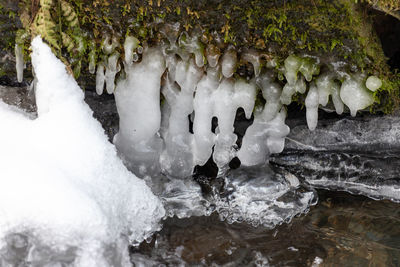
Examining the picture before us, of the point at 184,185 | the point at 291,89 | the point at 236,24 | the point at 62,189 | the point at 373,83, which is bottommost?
the point at 184,185

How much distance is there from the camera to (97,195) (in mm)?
2689

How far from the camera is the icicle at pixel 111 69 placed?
9.82 feet

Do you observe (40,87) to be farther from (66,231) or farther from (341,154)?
(341,154)

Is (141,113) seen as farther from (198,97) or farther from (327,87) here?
(327,87)

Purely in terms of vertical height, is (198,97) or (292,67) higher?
(292,67)

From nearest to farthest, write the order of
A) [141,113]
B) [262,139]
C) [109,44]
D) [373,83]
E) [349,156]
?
[373,83] → [109,44] → [141,113] → [262,139] → [349,156]

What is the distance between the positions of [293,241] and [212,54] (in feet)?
4.39

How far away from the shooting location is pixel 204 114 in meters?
3.07

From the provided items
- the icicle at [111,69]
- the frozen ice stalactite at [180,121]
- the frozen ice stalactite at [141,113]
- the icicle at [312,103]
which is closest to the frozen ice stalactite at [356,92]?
the icicle at [312,103]

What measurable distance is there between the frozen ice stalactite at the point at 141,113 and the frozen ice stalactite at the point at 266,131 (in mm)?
639

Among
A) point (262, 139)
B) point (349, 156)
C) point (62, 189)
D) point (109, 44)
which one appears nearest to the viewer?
point (62, 189)

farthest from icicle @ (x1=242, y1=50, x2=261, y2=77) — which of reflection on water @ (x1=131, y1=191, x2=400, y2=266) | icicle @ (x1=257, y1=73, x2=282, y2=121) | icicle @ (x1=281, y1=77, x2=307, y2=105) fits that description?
reflection on water @ (x1=131, y1=191, x2=400, y2=266)

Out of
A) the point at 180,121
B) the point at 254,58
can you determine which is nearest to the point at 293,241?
the point at 180,121

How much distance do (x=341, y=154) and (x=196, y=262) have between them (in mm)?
1456
